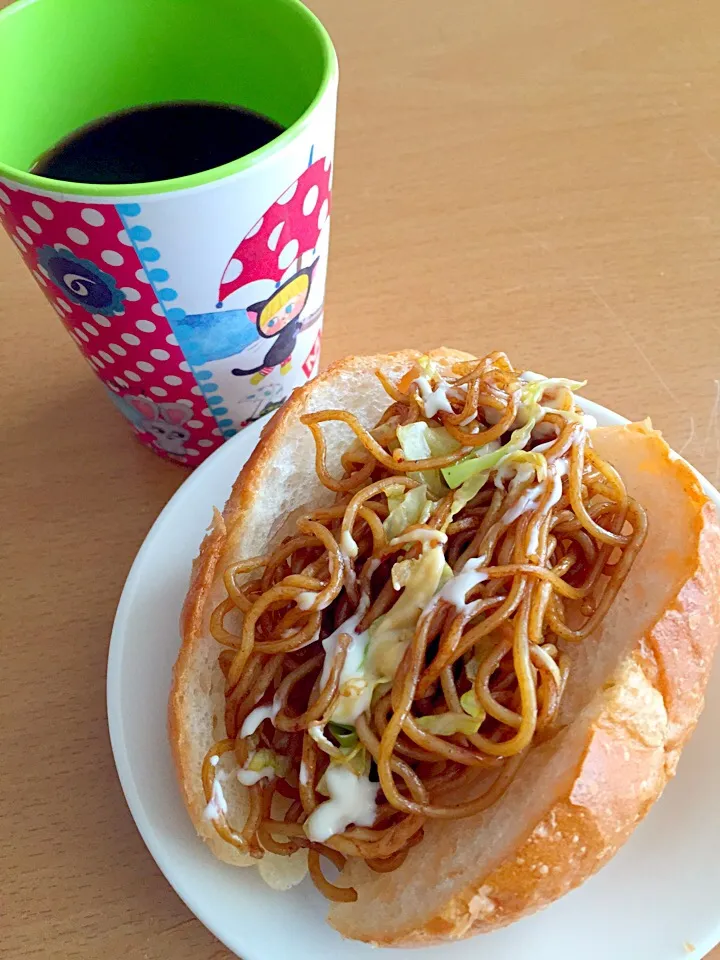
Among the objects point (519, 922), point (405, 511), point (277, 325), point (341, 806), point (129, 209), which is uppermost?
point (129, 209)

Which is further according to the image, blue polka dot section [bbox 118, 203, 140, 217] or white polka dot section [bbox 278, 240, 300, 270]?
white polka dot section [bbox 278, 240, 300, 270]

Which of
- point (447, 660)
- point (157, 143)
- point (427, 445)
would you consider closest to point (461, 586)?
point (447, 660)

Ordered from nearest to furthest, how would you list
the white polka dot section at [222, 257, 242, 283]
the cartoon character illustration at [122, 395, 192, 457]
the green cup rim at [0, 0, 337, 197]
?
1. the green cup rim at [0, 0, 337, 197]
2. the white polka dot section at [222, 257, 242, 283]
3. the cartoon character illustration at [122, 395, 192, 457]

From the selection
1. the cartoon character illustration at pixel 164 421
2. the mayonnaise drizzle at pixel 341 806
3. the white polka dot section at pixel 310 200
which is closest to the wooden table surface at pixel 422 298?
the cartoon character illustration at pixel 164 421

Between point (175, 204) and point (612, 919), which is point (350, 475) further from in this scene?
point (612, 919)

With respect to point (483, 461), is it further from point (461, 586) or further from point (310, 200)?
point (310, 200)

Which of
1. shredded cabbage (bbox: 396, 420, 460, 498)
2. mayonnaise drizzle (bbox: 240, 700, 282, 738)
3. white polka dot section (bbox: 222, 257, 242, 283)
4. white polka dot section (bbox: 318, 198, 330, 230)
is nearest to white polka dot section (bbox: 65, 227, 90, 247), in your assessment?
white polka dot section (bbox: 222, 257, 242, 283)

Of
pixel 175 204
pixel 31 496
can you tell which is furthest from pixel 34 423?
pixel 175 204

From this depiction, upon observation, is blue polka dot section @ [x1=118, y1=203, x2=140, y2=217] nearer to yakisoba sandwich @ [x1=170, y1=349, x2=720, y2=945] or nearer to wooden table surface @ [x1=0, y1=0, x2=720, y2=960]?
yakisoba sandwich @ [x1=170, y1=349, x2=720, y2=945]
